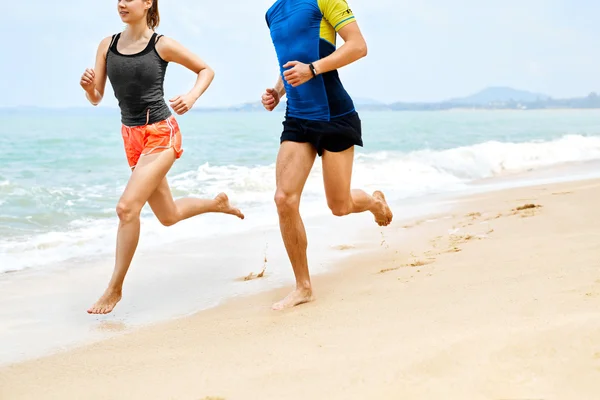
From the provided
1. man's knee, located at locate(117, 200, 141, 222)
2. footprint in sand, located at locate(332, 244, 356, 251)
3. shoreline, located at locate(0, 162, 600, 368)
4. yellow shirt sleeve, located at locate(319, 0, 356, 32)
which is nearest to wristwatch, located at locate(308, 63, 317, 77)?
yellow shirt sleeve, located at locate(319, 0, 356, 32)

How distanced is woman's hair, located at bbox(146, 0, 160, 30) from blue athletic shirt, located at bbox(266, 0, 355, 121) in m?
0.80

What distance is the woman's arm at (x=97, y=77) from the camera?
457cm

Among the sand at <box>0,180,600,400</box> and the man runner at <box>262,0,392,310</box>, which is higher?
Answer: the man runner at <box>262,0,392,310</box>

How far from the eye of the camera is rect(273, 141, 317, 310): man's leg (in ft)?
13.9

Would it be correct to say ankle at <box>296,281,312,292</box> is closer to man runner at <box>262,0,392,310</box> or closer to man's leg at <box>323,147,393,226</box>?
man runner at <box>262,0,392,310</box>

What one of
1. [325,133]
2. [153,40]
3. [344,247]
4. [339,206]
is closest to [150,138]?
[153,40]

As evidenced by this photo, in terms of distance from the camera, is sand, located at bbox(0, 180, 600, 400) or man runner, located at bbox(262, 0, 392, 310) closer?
sand, located at bbox(0, 180, 600, 400)

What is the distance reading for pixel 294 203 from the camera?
423cm

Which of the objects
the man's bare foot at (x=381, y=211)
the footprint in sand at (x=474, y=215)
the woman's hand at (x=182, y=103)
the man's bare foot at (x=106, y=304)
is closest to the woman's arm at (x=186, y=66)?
the woman's hand at (x=182, y=103)

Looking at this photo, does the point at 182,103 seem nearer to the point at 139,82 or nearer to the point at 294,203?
the point at 139,82

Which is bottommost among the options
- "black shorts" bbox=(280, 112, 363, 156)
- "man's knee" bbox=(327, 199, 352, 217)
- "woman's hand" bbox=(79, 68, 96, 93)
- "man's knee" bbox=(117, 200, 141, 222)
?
"man's knee" bbox=(327, 199, 352, 217)

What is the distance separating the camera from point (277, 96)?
15.5 feet

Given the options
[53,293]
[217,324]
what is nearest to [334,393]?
[217,324]

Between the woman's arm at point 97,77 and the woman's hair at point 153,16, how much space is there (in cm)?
28
